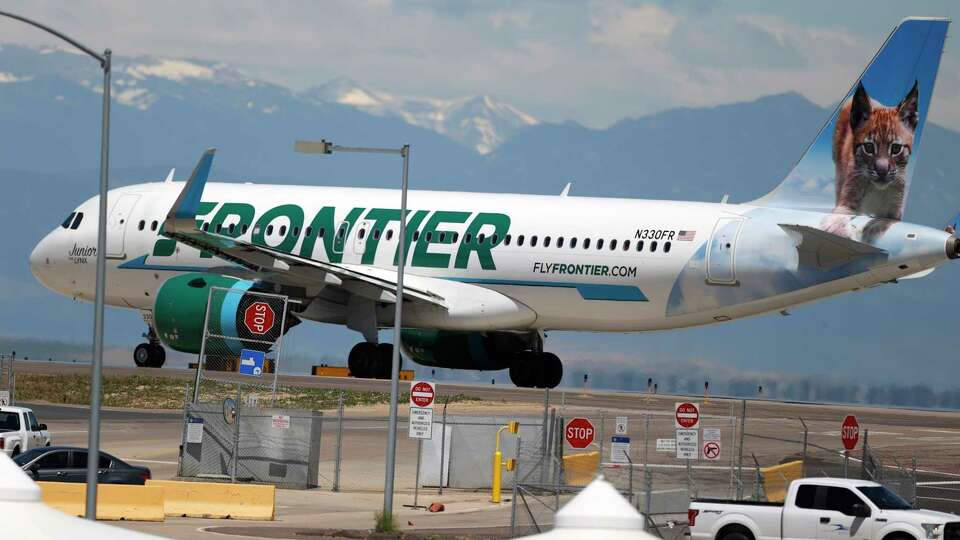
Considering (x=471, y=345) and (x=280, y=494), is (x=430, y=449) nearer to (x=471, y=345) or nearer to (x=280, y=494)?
(x=280, y=494)

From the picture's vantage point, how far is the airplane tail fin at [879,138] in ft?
140

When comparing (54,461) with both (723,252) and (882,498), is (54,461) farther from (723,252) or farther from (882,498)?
(723,252)

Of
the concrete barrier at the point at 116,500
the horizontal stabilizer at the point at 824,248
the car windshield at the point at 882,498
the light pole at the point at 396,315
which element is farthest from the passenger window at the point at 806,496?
the horizontal stabilizer at the point at 824,248

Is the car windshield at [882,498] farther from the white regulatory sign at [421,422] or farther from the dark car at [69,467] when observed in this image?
the dark car at [69,467]

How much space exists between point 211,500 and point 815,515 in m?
9.82

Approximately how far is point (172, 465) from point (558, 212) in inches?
552

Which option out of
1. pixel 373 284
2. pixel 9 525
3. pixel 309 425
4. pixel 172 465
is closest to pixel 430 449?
pixel 309 425

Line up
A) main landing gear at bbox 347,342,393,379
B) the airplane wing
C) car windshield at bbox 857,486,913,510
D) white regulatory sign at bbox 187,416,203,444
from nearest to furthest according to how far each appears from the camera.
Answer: car windshield at bbox 857,486,913,510, white regulatory sign at bbox 187,416,203,444, the airplane wing, main landing gear at bbox 347,342,393,379

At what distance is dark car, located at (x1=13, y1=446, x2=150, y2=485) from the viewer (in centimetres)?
2883

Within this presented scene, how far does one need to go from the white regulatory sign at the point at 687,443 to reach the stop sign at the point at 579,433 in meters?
2.10

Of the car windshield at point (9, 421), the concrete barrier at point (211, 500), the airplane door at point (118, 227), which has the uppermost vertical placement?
the airplane door at point (118, 227)

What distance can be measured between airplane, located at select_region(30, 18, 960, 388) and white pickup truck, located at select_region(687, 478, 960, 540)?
17.1m

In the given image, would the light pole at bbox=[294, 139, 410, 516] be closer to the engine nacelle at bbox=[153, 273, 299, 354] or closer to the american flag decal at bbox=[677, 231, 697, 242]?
the engine nacelle at bbox=[153, 273, 299, 354]

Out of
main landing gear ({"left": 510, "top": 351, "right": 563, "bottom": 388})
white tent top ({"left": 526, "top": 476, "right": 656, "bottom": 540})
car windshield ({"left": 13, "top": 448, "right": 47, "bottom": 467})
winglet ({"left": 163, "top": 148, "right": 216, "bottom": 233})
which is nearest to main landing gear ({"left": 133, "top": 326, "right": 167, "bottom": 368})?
main landing gear ({"left": 510, "top": 351, "right": 563, "bottom": 388})
